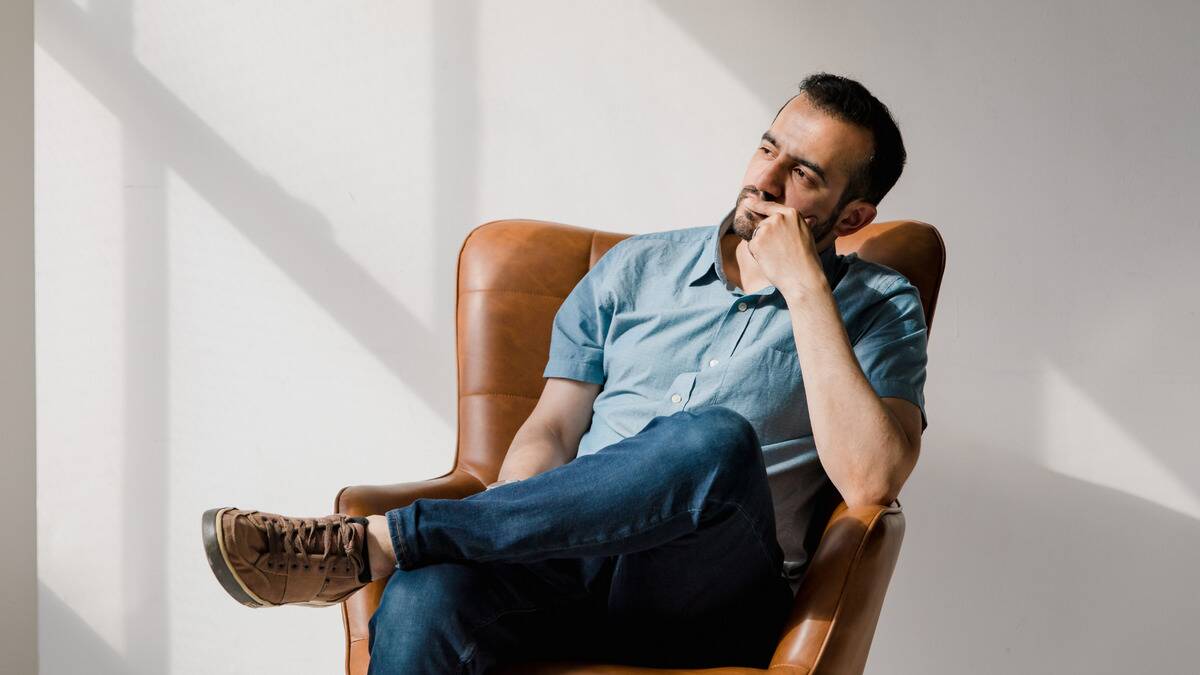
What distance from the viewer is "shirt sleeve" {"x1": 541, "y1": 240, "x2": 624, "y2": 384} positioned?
5.93ft

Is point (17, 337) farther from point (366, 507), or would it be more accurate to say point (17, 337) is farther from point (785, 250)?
point (785, 250)

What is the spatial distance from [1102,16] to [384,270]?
1.57m

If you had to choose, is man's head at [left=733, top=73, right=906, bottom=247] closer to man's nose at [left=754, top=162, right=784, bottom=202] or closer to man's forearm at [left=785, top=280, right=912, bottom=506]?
man's nose at [left=754, top=162, right=784, bottom=202]

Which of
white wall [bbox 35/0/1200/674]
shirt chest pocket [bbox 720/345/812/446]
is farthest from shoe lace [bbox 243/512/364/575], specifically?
white wall [bbox 35/0/1200/674]

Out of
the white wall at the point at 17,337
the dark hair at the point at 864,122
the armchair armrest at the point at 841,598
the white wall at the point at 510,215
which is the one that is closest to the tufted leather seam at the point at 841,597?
the armchair armrest at the point at 841,598

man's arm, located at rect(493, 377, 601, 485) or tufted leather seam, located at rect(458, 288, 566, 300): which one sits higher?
tufted leather seam, located at rect(458, 288, 566, 300)

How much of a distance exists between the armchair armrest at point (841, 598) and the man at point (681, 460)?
0.08 meters

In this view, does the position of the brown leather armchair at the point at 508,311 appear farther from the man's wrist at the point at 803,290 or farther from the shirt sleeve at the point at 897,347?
the man's wrist at the point at 803,290

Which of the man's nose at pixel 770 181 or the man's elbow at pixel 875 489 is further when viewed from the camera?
the man's nose at pixel 770 181

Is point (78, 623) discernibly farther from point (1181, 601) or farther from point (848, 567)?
point (1181, 601)

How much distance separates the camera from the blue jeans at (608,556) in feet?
4.22

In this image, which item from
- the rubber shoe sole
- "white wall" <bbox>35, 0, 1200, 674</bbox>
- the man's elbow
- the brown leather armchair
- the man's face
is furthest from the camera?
"white wall" <bbox>35, 0, 1200, 674</bbox>

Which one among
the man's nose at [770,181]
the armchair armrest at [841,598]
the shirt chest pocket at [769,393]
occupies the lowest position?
the armchair armrest at [841,598]

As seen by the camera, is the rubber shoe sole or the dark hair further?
the dark hair
